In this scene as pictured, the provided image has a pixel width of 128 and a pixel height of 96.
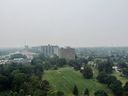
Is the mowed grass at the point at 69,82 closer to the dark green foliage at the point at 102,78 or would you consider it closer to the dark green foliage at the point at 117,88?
the dark green foliage at the point at 102,78

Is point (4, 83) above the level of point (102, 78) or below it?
above

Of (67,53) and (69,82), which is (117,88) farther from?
(67,53)

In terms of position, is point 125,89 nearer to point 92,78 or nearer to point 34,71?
point 92,78

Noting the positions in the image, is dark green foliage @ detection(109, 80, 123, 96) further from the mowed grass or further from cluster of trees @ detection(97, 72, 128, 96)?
the mowed grass

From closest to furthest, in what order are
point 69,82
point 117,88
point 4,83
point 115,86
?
point 4,83, point 117,88, point 115,86, point 69,82

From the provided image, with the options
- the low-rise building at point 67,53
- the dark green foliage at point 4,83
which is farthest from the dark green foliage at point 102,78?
the low-rise building at point 67,53

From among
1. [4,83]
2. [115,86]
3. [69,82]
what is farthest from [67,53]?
[4,83]

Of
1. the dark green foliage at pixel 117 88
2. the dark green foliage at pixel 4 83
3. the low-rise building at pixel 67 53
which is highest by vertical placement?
the low-rise building at pixel 67 53

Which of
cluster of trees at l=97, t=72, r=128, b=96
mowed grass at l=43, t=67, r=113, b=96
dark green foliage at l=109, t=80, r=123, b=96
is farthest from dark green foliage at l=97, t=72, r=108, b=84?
dark green foliage at l=109, t=80, r=123, b=96
